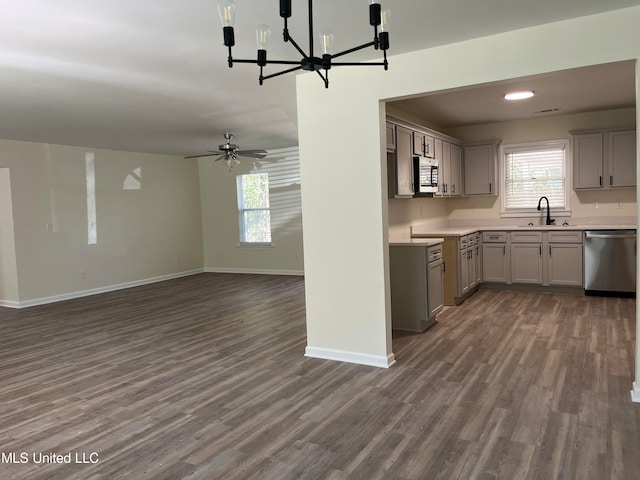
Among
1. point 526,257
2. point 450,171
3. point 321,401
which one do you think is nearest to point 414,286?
point 321,401

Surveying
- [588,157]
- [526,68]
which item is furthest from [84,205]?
[588,157]

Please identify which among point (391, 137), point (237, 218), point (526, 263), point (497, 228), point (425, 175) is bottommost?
point (526, 263)

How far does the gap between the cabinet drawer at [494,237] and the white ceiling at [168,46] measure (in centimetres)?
200

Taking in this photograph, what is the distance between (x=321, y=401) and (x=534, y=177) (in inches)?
212

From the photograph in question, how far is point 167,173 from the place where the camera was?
30.8 ft

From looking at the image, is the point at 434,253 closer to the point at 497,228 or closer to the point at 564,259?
the point at 497,228

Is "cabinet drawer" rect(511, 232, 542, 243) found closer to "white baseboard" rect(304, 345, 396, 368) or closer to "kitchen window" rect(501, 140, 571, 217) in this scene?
"kitchen window" rect(501, 140, 571, 217)

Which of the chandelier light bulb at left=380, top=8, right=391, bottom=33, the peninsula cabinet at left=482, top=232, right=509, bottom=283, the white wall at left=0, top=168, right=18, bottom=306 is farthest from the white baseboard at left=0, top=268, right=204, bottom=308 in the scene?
the chandelier light bulb at left=380, top=8, right=391, bottom=33

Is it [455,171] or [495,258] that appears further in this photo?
[455,171]

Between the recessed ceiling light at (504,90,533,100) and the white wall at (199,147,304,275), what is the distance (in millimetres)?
4445

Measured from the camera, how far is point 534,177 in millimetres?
7055

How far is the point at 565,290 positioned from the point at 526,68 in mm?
4320

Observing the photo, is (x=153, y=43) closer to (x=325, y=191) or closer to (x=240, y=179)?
(x=325, y=191)

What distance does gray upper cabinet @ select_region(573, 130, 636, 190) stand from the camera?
6227 millimetres
